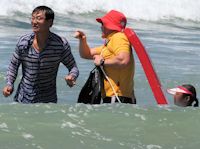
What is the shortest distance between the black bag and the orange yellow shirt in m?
0.06

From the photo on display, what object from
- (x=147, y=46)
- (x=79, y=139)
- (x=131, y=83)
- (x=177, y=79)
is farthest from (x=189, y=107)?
(x=147, y=46)

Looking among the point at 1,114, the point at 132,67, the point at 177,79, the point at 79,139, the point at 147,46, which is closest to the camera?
the point at 79,139

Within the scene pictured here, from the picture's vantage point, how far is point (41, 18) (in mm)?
6188

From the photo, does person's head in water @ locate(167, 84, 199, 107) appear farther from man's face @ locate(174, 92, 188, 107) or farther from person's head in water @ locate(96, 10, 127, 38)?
person's head in water @ locate(96, 10, 127, 38)

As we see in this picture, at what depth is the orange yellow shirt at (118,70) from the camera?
6.45 metres

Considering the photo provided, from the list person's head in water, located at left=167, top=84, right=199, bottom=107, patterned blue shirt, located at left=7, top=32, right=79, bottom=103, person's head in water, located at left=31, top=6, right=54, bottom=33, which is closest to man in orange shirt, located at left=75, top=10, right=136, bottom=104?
patterned blue shirt, located at left=7, top=32, right=79, bottom=103

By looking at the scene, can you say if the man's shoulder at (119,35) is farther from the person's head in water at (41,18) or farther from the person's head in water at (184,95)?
the person's head in water at (184,95)

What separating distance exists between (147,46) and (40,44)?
7.65m

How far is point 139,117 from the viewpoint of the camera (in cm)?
639

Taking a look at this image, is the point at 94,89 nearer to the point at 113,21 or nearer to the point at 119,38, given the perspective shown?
the point at 119,38

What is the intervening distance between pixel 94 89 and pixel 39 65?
646 millimetres

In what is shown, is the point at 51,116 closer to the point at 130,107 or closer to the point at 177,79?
the point at 130,107

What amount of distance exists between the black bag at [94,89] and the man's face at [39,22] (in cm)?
67

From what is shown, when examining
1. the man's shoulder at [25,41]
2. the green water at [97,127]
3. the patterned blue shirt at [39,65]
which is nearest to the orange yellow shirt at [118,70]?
the green water at [97,127]
